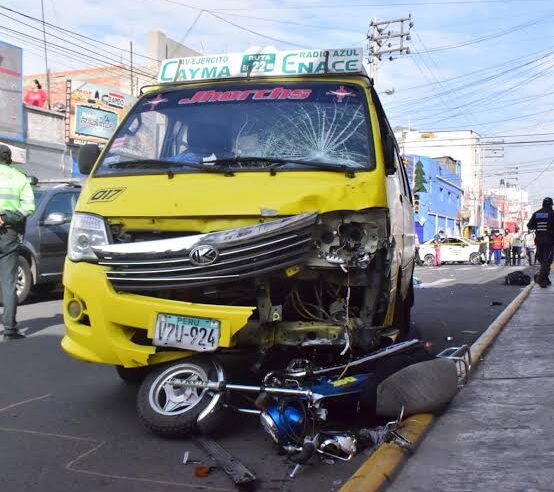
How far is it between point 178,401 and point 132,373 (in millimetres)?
1149

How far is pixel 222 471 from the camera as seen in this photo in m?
3.46

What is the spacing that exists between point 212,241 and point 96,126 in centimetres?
2151

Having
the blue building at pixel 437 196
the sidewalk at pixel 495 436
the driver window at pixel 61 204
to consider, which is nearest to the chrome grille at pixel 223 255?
the sidewalk at pixel 495 436

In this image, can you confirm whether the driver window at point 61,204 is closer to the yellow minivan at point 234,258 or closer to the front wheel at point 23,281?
the front wheel at point 23,281

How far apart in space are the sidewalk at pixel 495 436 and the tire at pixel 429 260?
92.4 ft

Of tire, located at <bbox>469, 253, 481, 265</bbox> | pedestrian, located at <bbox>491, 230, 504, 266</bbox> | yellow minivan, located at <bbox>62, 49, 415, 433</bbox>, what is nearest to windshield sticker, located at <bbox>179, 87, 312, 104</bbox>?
Result: yellow minivan, located at <bbox>62, 49, 415, 433</bbox>

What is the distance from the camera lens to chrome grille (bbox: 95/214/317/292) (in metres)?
3.69

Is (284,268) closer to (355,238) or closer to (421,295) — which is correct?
(355,238)

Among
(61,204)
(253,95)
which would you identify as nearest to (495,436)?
(253,95)

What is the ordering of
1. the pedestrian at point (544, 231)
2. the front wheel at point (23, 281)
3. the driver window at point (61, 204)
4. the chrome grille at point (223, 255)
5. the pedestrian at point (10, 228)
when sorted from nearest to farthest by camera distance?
the chrome grille at point (223, 255) → the pedestrian at point (10, 228) → the front wheel at point (23, 281) → the driver window at point (61, 204) → the pedestrian at point (544, 231)

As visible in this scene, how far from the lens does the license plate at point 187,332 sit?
372cm

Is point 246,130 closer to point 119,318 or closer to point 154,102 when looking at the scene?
point 154,102

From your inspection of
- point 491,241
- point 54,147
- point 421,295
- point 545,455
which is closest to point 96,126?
point 54,147

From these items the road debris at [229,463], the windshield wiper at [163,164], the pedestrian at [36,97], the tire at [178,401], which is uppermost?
the pedestrian at [36,97]
